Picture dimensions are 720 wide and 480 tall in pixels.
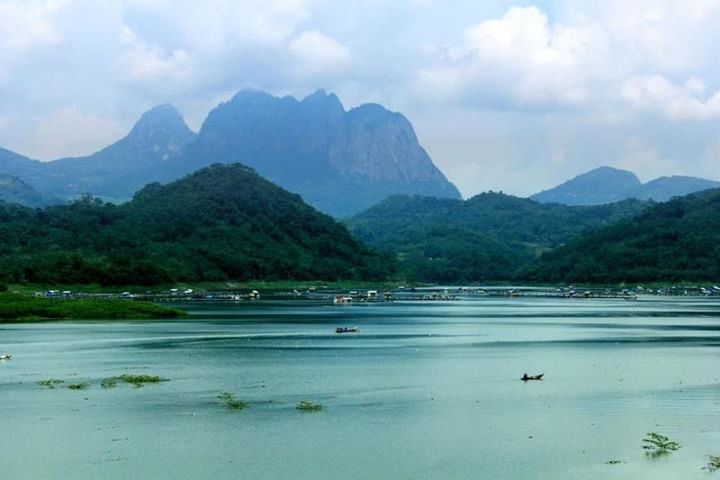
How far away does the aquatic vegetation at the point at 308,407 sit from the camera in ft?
125

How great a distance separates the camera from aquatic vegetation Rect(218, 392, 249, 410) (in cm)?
3856

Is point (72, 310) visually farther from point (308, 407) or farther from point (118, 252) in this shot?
point (118, 252)

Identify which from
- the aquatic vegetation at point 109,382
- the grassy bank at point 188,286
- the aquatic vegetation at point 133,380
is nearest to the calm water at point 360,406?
the aquatic vegetation at point 109,382

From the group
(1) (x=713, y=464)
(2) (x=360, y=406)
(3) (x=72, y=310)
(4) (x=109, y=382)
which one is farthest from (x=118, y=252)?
(1) (x=713, y=464)

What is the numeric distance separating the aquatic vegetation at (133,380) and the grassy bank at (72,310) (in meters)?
47.0

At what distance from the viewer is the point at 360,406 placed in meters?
39.1

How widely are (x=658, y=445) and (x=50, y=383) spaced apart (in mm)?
28265

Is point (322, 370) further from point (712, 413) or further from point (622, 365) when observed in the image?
point (712, 413)

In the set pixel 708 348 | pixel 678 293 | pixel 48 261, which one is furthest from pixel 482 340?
pixel 678 293

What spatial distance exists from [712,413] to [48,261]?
394ft

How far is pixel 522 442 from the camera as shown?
31266 mm

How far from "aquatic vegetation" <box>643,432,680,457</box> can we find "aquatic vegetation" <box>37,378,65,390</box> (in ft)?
87.5

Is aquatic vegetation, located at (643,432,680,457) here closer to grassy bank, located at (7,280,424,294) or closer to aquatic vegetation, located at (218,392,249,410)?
aquatic vegetation, located at (218,392,249,410)

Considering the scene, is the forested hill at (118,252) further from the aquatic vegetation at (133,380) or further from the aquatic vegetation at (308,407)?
the aquatic vegetation at (308,407)
